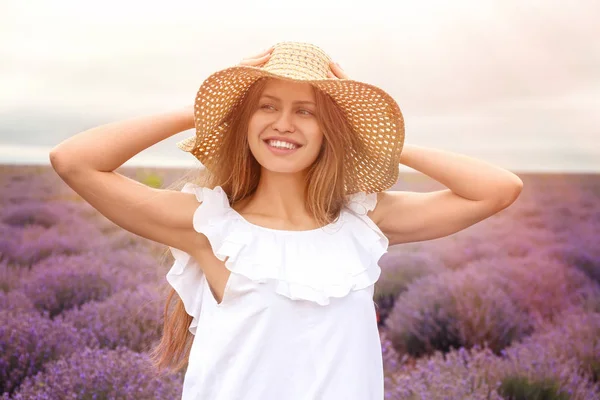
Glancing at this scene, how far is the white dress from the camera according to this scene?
139 centimetres

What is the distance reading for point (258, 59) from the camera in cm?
150

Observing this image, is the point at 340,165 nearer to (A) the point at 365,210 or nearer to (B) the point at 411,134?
(A) the point at 365,210

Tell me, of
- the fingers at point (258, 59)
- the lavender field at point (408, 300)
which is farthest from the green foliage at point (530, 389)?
the fingers at point (258, 59)

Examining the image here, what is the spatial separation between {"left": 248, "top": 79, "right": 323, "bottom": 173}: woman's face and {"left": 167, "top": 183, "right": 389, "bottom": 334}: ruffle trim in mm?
143

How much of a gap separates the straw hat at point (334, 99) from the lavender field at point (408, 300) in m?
0.90

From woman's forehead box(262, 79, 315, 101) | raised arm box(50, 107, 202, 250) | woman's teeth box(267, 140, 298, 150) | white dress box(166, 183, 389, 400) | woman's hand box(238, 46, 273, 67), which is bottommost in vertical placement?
white dress box(166, 183, 389, 400)

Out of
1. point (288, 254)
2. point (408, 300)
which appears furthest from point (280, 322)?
point (408, 300)

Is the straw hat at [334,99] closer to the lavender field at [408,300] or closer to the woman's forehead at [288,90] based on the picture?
the woman's forehead at [288,90]

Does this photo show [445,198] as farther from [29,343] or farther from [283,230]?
[29,343]

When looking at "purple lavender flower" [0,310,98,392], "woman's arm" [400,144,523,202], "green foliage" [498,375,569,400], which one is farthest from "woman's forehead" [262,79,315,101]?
"green foliage" [498,375,569,400]

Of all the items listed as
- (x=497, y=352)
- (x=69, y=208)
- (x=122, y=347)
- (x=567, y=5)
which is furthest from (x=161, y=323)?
(x=567, y=5)

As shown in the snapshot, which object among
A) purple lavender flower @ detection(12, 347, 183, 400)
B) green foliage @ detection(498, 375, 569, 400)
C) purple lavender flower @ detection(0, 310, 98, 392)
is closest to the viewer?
purple lavender flower @ detection(12, 347, 183, 400)

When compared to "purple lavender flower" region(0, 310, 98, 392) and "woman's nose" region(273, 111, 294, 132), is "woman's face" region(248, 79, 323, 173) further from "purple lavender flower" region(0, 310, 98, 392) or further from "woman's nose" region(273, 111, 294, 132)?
"purple lavender flower" region(0, 310, 98, 392)

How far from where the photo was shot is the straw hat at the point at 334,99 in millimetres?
1439
